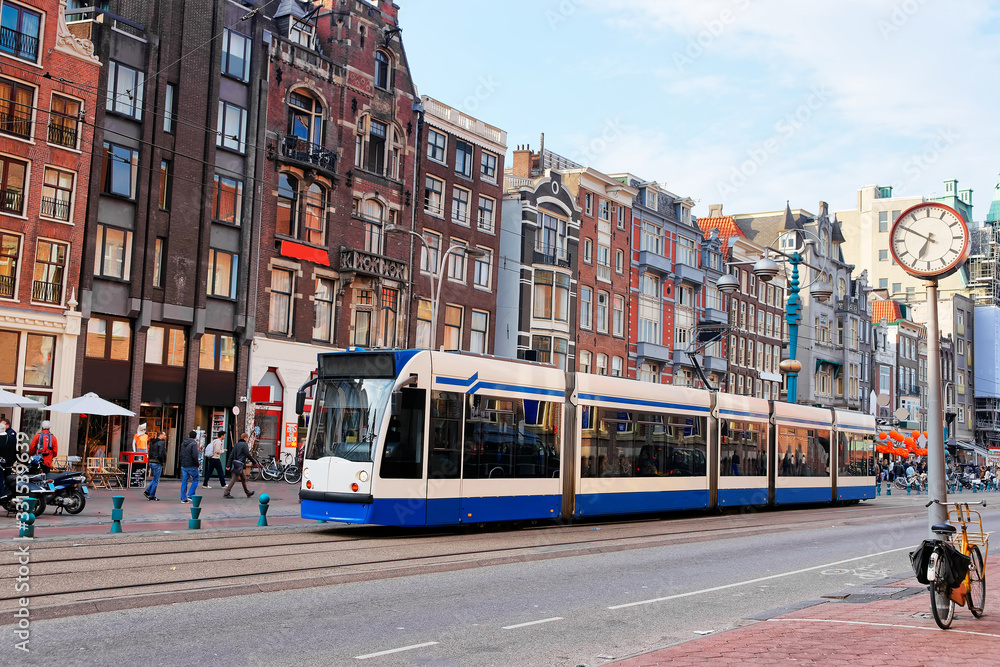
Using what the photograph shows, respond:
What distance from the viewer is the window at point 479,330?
4592 cm

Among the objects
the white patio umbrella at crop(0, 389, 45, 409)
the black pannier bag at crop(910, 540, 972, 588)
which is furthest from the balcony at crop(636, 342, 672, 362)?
the black pannier bag at crop(910, 540, 972, 588)

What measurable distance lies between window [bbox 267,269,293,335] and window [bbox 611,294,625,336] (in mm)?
22152

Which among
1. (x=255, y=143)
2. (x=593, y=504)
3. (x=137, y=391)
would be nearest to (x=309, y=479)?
(x=593, y=504)

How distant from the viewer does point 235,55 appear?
35844mm

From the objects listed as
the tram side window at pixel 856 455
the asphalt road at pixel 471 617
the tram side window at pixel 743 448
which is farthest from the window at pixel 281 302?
the asphalt road at pixel 471 617

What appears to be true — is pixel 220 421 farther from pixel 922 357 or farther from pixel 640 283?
pixel 922 357

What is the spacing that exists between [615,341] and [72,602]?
46645 millimetres

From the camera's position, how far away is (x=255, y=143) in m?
36.1

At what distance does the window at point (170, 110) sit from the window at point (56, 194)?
150 inches

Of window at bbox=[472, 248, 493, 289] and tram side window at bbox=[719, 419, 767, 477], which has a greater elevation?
window at bbox=[472, 248, 493, 289]

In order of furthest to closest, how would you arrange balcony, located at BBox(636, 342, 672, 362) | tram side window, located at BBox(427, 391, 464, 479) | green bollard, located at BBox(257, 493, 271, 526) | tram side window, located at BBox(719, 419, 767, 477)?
balcony, located at BBox(636, 342, 672, 362)
tram side window, located at BBox(719, 419, 767, 477)
green bollard, located at BBox(257, 493, 271, 526)
tram side window, located at BBox(427, 391, 464, 479)

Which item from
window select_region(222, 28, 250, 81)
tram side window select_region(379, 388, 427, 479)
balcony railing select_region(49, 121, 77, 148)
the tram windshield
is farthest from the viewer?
window select_region(222, 28, 250, 81)

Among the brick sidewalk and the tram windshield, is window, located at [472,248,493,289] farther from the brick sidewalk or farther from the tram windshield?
the brick sidewalk

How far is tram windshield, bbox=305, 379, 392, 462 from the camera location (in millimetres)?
16406
